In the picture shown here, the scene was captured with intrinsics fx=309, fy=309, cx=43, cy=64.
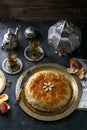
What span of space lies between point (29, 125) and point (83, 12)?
1324mm

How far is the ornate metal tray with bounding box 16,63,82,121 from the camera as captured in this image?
1780 mm

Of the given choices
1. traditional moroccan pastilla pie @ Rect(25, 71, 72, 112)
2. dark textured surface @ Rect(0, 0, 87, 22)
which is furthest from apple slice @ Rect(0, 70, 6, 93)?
dark textured surface @ Rect(0, 0, 87, 22)

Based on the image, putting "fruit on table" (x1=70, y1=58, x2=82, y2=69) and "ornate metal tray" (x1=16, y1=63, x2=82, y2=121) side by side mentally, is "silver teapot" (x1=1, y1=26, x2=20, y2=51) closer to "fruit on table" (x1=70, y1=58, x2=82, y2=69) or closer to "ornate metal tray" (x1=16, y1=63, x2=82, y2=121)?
"ornate metal tray" (x1=16, y1=63, x2=82, y2=121)

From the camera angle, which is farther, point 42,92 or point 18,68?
point 18,68

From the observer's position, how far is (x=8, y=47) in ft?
6.79

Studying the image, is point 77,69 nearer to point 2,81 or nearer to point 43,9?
point 2,81

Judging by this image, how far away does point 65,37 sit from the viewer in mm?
1970

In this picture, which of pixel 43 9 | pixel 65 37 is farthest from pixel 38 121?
pixel 43 9

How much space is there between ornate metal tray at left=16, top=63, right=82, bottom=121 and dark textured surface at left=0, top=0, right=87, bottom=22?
0.87 meters

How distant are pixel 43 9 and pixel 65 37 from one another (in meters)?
0.86

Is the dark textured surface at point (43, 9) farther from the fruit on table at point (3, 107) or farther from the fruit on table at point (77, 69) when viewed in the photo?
the fruit on table at point (3, 107)

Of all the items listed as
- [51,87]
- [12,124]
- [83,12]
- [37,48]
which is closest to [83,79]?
[51,87]

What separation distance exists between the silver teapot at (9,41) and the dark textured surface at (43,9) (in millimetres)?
712

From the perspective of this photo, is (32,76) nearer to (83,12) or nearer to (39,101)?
(39,101)
